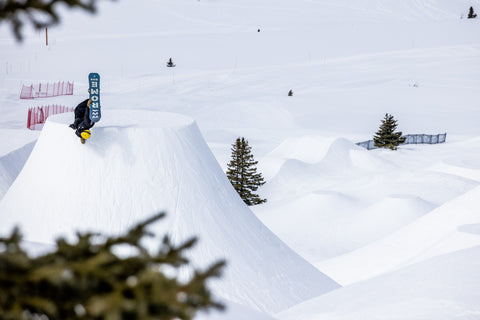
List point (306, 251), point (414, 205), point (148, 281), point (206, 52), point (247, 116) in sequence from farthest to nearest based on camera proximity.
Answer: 1. point (206, 52)
2. point (247, 116)
3. point (414, 205)
4. point (306, 251)
5. point (148, 281)

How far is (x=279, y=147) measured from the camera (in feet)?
89.2

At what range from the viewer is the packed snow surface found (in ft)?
28.0

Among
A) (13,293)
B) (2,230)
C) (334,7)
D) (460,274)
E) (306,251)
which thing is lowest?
(306,251)

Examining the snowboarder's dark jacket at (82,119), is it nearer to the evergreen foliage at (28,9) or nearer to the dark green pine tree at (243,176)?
the evergreen foliage at (28,9)

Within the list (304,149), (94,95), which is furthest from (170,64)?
(94,95)

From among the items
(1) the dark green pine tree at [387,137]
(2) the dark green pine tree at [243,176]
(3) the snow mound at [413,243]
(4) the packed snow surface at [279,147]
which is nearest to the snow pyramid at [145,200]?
(4) the packed snow surface at [279,147]

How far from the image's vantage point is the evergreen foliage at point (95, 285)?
1443 millimetres

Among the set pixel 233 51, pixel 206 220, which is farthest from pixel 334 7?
pixel 206 220

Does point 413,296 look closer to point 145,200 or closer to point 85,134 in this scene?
point 145,200

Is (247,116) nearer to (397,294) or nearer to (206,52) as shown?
(206,52)

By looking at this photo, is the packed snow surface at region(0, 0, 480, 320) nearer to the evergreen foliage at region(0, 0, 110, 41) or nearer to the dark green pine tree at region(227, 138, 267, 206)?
the evergreen foliage at region(0, 0, 110, 41)

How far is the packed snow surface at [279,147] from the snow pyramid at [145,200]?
3cm

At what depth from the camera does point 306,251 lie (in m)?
14.6

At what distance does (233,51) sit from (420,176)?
3383 cm
